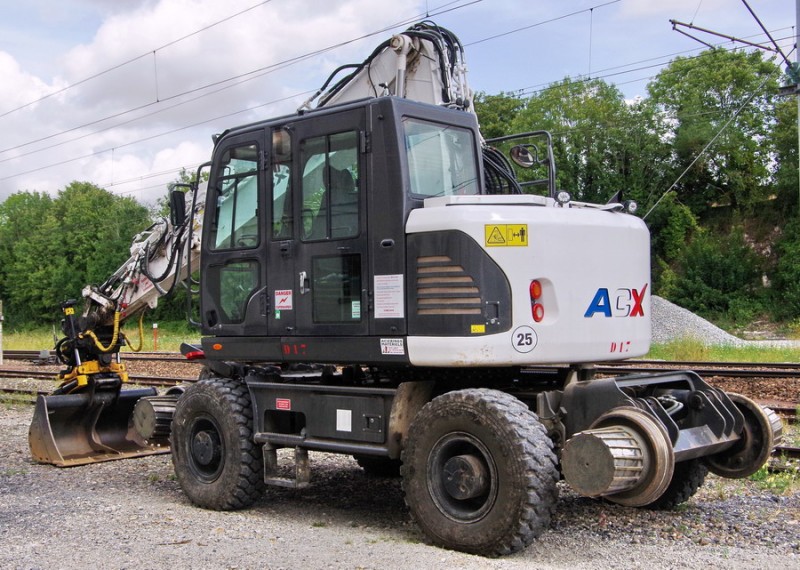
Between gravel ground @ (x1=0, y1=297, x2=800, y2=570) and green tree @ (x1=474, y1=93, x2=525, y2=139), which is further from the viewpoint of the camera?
green tree @ (x1=474, y1=93, x2=525, y2=139)

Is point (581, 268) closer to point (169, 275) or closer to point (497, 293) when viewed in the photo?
point (497, 293)

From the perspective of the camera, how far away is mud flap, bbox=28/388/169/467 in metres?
9.70

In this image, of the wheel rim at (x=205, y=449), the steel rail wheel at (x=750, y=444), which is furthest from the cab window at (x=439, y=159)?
the wheel rim at (x=205, y=449)

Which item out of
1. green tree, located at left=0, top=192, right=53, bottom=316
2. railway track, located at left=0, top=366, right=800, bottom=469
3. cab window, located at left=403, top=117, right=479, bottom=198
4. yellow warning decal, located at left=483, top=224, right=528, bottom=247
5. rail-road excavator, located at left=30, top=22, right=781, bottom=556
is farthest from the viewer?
green tree, located at left=0, top=192, right=53, bottom=316

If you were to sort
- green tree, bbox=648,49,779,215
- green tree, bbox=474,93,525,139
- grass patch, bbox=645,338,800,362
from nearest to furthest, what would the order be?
grass patch, bbox=645,338,800,362 → green tree, bbox=648,49,779,215 → green tree, bbox=474,93,525,139

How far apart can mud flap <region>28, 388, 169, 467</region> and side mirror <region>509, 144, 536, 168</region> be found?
4.90 meters

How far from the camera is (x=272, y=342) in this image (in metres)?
7.36

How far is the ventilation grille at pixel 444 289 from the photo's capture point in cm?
605

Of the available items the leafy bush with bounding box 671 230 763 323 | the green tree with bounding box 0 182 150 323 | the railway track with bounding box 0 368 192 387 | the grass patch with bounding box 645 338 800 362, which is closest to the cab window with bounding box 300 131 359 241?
the railway track with bounding box 0 368 192 387

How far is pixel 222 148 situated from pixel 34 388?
37.9 feet

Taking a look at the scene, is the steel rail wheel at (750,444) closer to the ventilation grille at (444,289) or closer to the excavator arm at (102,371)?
the ventilation grille at (444,289)

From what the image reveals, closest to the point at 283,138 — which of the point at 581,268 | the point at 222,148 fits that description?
the point at 222,148

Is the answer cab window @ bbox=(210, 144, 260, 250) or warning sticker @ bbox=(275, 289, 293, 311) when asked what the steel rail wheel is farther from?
cab window @ bbox=(210, 144, 260, 250)

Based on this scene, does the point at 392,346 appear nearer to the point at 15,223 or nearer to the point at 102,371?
the point at 102,371
